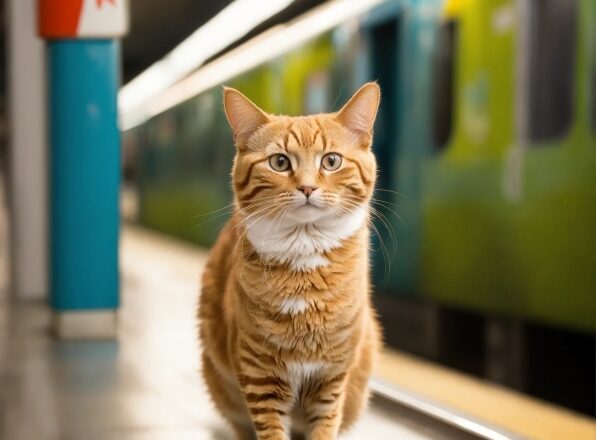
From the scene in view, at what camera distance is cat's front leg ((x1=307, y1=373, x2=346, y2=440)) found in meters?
1.72

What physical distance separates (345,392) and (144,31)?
488 centimetres

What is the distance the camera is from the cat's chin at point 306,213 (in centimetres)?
156

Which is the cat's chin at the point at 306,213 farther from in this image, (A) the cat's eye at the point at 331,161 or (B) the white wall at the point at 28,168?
(B) the white wall at the point at 28,168

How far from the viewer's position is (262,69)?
21.6 feet

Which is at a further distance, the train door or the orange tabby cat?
the train door

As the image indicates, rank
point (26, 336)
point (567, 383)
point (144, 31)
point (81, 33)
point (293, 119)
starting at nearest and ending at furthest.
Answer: point (293, 119) → point (81, 33) → point (26, 336) → point (567, 383) → point (144, 31)

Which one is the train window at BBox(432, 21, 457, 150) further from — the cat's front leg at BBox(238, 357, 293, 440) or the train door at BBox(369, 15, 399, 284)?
the cat's front leg at BBox(238, 357, 293, 440)

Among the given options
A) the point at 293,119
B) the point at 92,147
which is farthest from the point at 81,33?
the point at 293,119

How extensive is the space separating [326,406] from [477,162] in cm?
336

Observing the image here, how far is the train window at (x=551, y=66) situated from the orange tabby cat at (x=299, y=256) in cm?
291

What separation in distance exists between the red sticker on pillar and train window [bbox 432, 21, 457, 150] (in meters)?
2.22

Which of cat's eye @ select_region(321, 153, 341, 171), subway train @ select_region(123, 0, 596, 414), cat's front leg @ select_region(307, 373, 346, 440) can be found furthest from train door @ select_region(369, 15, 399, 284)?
cat's eye @ select_region(321, 153, 341, 171)

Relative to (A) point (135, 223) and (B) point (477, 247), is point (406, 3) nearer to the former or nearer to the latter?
(B) point (477, 247)

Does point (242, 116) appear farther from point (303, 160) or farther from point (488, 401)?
point (488, 401)
